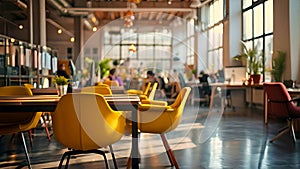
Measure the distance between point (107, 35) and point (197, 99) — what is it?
1157 centimetres

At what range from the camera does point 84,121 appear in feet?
8.98

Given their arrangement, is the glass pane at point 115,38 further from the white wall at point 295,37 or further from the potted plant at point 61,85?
the potted plant at point 61,85

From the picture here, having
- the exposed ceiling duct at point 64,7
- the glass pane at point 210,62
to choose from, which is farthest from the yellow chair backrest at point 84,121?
the glass pane at point 210,62

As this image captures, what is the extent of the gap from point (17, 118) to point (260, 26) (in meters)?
7.71

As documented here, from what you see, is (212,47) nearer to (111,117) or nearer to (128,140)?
(128,140)

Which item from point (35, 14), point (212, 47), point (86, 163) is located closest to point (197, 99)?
point (212, 47)

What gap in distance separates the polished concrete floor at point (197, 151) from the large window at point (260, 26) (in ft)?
11.6

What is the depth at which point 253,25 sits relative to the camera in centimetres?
1038

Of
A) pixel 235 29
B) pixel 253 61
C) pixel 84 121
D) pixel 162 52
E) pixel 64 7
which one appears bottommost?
pixel 84 121

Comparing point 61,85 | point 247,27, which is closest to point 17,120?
point 61,85

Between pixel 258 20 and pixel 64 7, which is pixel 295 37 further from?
pixel 64 7

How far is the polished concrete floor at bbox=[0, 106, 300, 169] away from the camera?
12.4 ft

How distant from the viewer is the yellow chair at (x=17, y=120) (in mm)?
3460

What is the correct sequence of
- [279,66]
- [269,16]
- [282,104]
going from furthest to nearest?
1. [269,16]
2. [279,66]
3. [282,104]
